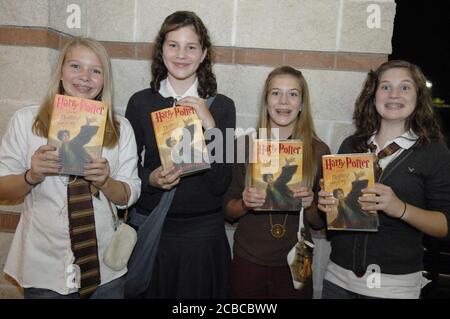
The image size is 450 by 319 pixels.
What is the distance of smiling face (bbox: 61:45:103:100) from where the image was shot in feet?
6.23

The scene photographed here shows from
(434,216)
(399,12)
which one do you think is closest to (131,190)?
(434,216)

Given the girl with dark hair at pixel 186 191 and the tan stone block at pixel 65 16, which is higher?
the tan stone block at pixel 65 16

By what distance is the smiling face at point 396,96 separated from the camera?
1.99 meters

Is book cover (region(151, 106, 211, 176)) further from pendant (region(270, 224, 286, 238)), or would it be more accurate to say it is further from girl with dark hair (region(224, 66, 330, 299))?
pendant (region(270, 224, 286, 238))

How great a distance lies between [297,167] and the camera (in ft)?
6.59

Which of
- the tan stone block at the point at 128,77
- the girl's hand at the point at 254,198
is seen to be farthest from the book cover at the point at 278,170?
the tan stone block at the point at 128,77

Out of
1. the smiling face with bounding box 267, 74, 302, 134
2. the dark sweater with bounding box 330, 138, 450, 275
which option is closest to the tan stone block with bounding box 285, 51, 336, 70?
the smiling face with bounding box 267, 74, 302, 134

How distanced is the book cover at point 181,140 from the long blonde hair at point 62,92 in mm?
237

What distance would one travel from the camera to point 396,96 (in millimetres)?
1991

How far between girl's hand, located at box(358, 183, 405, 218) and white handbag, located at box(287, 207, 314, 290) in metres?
0.38

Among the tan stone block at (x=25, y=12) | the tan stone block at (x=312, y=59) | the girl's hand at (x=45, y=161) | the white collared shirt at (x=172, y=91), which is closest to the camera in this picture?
the girl's hand at (x=45, y=161)

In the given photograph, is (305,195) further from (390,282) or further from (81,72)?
(81,72)

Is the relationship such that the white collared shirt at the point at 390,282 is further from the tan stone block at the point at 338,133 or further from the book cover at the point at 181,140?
the book cover at the point at 181,140
